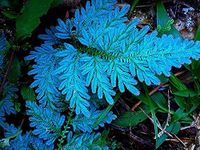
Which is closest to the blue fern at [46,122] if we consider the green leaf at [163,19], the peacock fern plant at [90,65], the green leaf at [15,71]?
the peacock fern plant at [90,65]

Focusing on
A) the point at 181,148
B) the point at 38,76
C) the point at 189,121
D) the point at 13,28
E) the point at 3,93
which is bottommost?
the point at 181,148

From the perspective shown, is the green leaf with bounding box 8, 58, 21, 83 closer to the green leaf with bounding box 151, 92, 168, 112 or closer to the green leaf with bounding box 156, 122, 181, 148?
the green leaf with bounding box 151, 92, 168, 112

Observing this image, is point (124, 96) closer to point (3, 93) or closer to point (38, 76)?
point (38, 76)

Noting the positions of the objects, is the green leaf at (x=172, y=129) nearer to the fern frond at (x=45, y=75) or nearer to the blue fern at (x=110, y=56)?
the blue fern at (x=110, y=56)

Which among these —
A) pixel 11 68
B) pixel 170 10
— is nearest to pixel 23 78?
pixel 11 68

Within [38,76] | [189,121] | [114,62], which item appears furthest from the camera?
[189,121]

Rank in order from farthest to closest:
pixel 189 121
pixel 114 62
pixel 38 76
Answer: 1. pixel 189 121
2. pixel 38 76
3. pixel 114 62

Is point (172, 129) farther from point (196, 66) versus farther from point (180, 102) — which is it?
point (196, 66)
